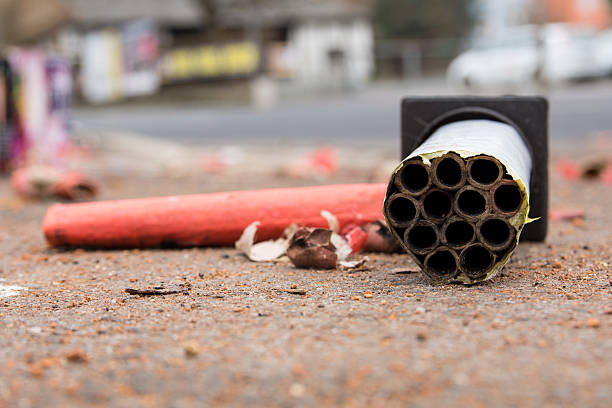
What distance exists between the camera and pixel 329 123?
1662 centimetres

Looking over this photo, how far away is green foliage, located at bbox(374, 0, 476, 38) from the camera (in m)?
44.5

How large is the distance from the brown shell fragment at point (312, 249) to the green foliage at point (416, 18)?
1659 inches

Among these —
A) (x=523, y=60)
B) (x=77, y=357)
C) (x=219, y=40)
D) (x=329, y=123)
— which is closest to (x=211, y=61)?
(x=219, y=40)

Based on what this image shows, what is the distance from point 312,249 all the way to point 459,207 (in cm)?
88

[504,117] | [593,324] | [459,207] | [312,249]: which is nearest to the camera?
[593,324]

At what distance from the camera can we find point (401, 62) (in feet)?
112

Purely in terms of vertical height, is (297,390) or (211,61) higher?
(211,61)

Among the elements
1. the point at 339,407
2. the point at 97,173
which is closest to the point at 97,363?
the point at 339,407

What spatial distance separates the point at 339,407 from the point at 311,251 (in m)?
1.81

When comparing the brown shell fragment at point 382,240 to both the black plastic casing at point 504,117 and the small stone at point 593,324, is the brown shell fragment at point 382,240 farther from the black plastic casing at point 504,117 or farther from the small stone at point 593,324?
the small stone at point 593,324

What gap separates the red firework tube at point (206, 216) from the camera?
446 centimetres

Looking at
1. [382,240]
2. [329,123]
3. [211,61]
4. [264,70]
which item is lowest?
[329,123]

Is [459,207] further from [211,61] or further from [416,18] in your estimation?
[416,18]

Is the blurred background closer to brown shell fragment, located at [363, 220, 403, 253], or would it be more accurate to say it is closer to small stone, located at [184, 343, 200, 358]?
brown shell fragment, located at [363, 220, 403, 253]
